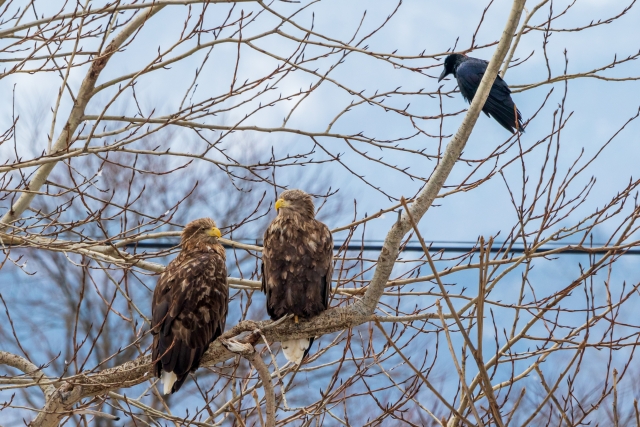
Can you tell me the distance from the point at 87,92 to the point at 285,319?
7.79 ft

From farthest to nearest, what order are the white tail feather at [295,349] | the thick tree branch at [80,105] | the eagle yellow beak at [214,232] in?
the thick tree branch at [80,105], the eagle yellow beak at [214,232], the white tail feather at [295,349]

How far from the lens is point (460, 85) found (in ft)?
24.7

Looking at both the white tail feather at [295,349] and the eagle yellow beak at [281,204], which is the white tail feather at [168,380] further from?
the eagle yellow beak at [281,204]

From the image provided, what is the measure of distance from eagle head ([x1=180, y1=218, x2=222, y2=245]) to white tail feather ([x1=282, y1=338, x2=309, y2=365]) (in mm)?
942

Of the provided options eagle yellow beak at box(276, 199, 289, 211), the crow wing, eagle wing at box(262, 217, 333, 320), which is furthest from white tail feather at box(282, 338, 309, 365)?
the crow wing

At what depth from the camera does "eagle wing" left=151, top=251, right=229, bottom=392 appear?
4367mm

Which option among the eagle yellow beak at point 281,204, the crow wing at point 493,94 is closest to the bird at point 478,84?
the crow wing at point 493,94

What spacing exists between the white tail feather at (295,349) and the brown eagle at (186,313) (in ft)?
1.47

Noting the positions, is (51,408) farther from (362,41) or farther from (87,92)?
(362,41)

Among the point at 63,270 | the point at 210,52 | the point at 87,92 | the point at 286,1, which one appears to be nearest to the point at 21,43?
the point at 87,92

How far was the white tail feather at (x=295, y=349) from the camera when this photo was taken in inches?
172

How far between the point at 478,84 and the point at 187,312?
3928 millimetres

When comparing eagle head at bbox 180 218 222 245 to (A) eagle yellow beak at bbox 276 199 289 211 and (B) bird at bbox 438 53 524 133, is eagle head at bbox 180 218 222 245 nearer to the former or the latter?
(A) eagle yellow beak at bbox 276 199 289 211

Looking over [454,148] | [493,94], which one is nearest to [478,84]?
[493,94]
